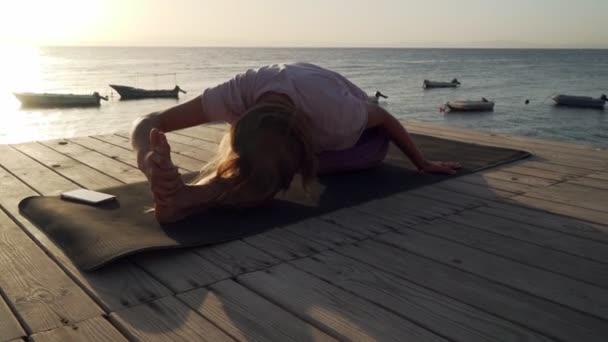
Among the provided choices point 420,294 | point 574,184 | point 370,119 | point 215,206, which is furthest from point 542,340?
point 574,184

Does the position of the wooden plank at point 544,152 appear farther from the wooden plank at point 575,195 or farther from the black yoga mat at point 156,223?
the black yoga mat at point 156,223

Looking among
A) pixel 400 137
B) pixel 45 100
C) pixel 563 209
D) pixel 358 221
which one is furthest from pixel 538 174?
pixel 45 100

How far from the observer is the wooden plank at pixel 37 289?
142 cm

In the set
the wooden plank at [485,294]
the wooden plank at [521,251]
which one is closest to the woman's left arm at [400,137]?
the wooden plank at [521,251]

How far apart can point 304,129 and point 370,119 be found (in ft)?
2.27

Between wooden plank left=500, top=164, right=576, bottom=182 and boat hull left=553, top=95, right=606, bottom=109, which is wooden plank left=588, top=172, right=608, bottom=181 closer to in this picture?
wooden plank left=500, top=164, right=576, bottom=182

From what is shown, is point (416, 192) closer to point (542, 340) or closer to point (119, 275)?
point (542, 340)

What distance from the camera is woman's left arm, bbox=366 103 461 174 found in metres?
2.84

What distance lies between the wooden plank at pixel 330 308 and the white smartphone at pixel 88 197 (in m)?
1.07

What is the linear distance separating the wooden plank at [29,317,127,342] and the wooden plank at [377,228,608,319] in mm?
1078

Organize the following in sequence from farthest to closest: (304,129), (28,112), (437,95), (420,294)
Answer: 1. (437,95)
2. (28,112)
3. (304,129)
4. (420,294)

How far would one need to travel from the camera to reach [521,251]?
6.29 feet

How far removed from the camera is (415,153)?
3029mm

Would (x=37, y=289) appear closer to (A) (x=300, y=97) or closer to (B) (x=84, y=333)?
(B) (x=84, y=333)
